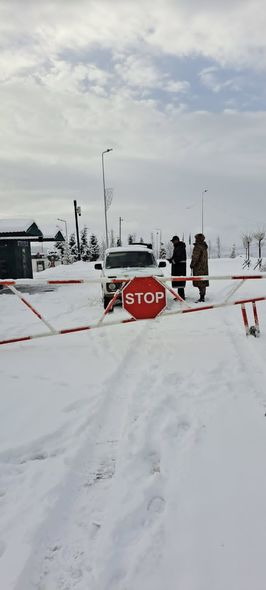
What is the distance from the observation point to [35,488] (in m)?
2.53

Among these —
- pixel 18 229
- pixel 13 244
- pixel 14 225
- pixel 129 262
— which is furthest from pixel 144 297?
pixel 13 244

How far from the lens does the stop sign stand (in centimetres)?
601

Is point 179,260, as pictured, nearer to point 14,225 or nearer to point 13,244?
point 14,225

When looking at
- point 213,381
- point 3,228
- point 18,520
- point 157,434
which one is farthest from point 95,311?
point 3,228

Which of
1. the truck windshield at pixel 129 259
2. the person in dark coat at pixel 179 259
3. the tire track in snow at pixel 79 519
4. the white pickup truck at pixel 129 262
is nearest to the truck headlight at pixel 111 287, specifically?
the white pickup truck at pixel 129 262

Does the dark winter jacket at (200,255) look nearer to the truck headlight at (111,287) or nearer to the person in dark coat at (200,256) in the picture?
the person in dark coat at (200,256)

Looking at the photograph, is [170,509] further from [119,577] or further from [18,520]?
[18,520]

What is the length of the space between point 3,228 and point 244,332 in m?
13.9

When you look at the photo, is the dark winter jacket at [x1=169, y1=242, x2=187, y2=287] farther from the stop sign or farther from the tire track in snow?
the tire track in snow

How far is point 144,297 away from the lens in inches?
238

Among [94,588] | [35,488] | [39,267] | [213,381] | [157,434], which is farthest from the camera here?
[39,267]

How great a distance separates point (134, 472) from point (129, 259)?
815cm

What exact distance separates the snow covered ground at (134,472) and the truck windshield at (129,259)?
16.9ft

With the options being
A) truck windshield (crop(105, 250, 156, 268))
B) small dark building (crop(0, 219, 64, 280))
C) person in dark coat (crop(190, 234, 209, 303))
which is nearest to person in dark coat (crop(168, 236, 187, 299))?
person in dark coat (crop(190, 234, 209, 303))
